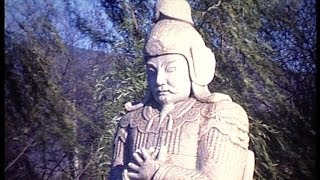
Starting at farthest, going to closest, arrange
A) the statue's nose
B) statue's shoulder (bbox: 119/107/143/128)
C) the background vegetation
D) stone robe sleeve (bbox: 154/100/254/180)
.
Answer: the background vegetation
statue's shoulder (bbox: 119/107/143/128)
the statue's nose
stone robe sleeve (bbox: 154/100/254/180)

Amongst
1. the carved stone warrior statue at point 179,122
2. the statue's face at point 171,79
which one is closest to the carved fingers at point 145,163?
the carved stone warrior statue at point 179,122

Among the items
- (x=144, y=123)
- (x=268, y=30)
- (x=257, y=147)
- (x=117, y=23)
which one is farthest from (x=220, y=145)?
(x=117, y=23)

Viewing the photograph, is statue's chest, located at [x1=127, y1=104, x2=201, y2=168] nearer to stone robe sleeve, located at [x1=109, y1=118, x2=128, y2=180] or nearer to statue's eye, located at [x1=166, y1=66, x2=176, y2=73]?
stone robe sleeve, located at [x1=109, y1=118, x2=128, y2=180]

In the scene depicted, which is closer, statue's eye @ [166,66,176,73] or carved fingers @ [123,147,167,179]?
carved fingers @ [123,147,167,179]

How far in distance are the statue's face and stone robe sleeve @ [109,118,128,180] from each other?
24 cm

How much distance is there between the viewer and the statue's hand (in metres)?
3.21

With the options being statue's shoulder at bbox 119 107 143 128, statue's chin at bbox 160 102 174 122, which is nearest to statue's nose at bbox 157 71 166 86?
statue's chin at bbox 160 102 174 122

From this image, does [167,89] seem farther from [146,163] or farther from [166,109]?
[146,163]

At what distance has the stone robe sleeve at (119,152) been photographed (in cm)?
345

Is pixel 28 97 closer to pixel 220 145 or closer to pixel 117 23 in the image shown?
pixel 117 23

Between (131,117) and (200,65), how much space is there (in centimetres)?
42

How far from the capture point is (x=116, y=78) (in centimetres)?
673

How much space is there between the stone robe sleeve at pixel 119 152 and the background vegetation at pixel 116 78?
2.62 m

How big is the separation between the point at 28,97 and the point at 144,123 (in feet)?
12.9
